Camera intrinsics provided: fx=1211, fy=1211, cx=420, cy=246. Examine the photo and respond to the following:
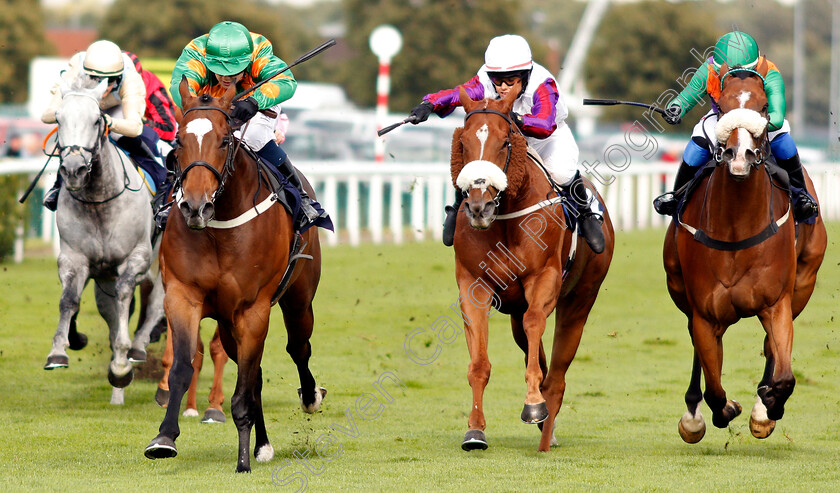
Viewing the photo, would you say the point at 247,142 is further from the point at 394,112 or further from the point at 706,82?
the point at 394,112

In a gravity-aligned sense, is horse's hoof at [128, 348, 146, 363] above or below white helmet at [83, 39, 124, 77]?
below

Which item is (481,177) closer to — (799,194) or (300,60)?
(300,60)

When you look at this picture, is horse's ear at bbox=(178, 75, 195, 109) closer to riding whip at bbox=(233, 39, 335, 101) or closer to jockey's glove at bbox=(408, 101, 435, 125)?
riding whip at bbox=(233, 39, 335, 101)

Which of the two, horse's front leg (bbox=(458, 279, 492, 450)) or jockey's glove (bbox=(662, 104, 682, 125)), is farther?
jockey's glove (bbox=(662, 104, 682, 125))

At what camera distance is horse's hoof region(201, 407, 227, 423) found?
8.03 meters

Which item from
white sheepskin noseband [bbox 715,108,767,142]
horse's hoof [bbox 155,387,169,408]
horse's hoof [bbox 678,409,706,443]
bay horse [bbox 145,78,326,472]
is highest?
white sheepskin noseband [bbox 715,108,767,142]

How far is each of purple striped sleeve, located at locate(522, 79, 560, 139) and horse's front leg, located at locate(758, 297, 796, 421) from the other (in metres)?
1.56

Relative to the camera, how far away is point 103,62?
8.15 meters

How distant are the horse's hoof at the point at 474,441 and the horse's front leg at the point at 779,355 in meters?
1.58

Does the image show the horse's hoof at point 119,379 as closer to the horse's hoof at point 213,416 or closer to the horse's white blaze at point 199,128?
the horse's hoof at point 213,416

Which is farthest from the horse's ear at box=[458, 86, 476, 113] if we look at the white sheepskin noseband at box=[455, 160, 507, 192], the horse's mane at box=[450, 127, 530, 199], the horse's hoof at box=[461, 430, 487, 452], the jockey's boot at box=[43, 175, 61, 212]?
the jockey's boot at box=[43, 175, 61, 212]

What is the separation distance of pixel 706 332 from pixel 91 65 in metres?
4.38

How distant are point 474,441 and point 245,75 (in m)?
2.50

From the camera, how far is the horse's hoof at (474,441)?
20.9 ft
